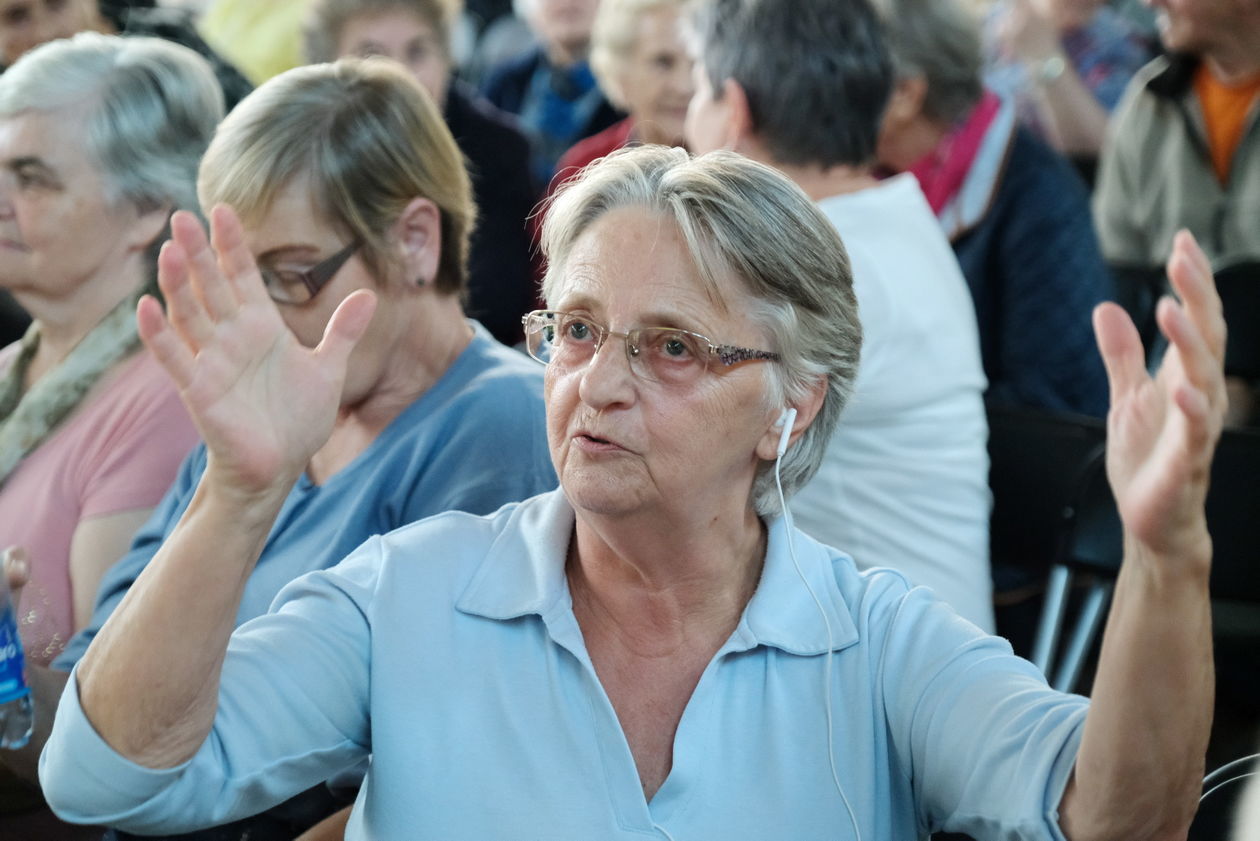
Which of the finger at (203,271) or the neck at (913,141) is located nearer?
the finger at (203,271)

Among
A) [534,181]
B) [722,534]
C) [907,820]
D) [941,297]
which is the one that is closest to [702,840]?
[907,820]

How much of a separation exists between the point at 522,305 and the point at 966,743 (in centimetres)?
319

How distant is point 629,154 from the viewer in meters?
1.87

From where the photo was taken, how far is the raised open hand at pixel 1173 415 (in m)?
1.26

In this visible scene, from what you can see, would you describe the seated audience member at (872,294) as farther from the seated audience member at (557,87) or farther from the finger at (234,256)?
the seated audience member at (557,87)

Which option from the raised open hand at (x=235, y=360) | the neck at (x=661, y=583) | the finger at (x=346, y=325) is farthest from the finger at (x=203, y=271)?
the neck at (x=661, y=583)

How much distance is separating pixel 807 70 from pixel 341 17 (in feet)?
7.47

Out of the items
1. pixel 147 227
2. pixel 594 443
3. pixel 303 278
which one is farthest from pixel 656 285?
pixel 147 227

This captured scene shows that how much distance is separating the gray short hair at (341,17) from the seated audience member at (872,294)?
1.86 meters

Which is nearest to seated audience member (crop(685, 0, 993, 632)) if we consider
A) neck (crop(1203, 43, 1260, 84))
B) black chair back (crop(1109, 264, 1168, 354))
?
black chair back (crop(1109, 264, 1168, 354))

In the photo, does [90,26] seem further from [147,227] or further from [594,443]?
[594,443]

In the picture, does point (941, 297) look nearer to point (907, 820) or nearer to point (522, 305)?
point (907, 820)

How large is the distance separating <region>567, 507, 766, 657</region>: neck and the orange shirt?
11.0 ft

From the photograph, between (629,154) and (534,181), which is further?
(534,181)
